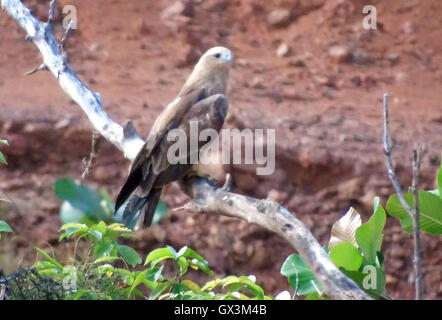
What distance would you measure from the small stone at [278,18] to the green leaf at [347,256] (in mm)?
4832

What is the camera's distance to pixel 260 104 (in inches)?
327

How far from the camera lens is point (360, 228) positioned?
4379 mm

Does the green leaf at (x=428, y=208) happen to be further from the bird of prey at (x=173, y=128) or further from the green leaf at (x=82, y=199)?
the green leaf at (x=82, y=199)

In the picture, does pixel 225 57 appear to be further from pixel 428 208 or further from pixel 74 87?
pixel 428 208

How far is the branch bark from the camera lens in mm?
3469

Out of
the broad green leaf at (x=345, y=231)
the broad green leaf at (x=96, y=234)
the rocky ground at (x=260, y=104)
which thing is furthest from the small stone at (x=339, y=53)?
the broad green leaf at (x=96, y=234)

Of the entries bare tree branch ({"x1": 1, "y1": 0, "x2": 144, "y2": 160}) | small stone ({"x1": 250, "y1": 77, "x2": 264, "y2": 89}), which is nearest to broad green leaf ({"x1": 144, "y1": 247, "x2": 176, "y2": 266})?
bare tree branch ({"x1": 1, "y1": 0, "x2": 144, "y2": 160})

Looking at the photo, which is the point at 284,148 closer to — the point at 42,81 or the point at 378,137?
the point at 378,137

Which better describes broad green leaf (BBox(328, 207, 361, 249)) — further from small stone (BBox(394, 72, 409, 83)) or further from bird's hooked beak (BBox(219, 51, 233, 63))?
small stone (BBox(394, 72, 409, 83))

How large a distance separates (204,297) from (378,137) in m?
4.40

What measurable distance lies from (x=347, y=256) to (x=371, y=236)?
144mm

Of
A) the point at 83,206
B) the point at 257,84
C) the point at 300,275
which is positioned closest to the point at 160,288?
the point at 300,275

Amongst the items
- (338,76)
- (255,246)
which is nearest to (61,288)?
(255,246)

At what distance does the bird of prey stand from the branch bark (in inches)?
3.3
